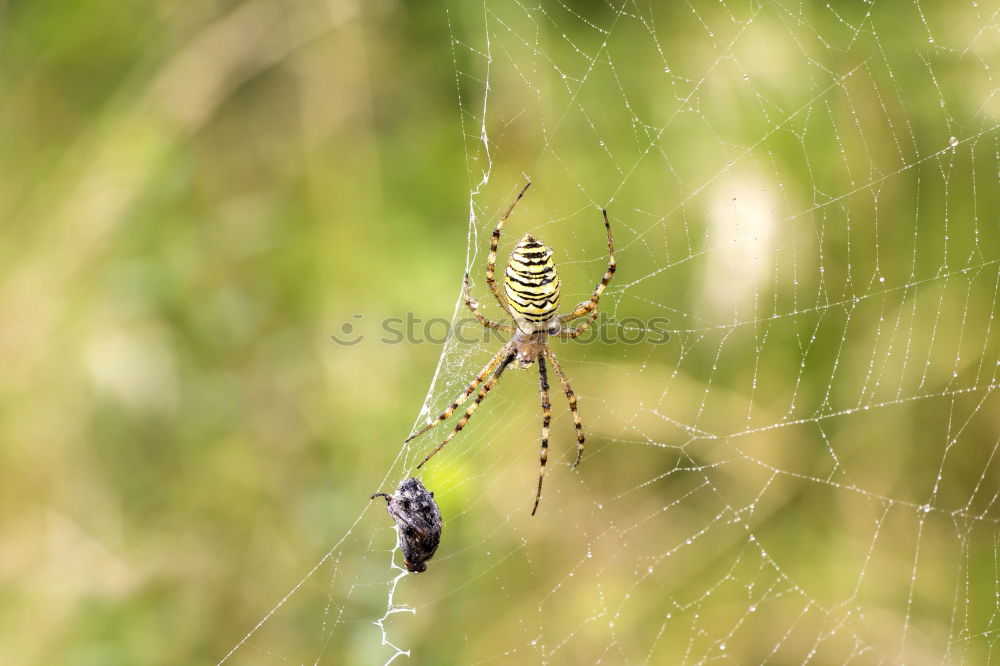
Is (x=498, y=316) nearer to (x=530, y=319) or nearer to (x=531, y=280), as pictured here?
(x=530, y=319)

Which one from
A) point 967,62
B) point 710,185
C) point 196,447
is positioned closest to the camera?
point 967,62

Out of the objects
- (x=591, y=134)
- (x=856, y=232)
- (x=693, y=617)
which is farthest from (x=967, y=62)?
(x=693, y=617)

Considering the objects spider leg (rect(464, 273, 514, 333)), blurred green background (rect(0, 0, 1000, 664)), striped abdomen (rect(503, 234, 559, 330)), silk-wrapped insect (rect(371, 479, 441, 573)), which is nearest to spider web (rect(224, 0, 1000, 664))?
blurred green background (rect(0, 0, 1000, 664))

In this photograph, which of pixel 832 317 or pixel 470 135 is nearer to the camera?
pixel 832 317

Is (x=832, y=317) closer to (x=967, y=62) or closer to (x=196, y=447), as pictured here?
(x=967, y=62)

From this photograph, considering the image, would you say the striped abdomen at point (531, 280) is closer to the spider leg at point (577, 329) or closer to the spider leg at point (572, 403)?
the spider leg at point (577, 329)

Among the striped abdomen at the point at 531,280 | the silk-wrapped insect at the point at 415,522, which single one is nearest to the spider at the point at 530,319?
the striped abdomen at the point at 531,280

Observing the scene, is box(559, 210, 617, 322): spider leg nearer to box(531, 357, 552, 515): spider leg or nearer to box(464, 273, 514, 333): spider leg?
box(464, 273, 514, 333): spider leg
